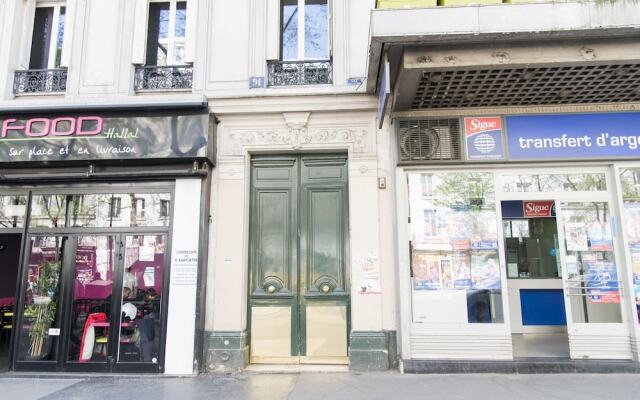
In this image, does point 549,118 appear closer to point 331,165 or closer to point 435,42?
point 435,42

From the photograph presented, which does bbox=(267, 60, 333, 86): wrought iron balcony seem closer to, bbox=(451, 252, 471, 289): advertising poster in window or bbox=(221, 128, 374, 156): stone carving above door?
bbox=(221, 128, 374, 156): stone carving above door

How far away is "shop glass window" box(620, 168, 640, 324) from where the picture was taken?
5.93 meters

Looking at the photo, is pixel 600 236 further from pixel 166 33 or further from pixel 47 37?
pixel 47 37

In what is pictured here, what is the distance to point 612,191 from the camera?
609cm

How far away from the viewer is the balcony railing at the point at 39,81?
702 cm

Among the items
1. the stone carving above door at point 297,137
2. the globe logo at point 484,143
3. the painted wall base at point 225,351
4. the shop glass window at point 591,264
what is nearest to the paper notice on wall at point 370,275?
the stone carving above door at point 297,137

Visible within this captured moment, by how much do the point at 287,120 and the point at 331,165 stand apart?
1.03 meters

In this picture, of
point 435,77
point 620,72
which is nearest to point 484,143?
point 435,77

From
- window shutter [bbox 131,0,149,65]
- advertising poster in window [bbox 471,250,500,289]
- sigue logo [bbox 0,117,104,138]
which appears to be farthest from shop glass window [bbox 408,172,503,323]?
sigue logo [bbox 0,117,104,138]

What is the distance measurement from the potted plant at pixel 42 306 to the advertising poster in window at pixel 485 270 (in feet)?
21.5

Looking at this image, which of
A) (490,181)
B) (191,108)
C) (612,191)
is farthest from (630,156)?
(191,108)

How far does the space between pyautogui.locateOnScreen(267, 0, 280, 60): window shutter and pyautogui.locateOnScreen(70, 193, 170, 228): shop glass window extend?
2.91 metres

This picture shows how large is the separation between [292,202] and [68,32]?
195 inches

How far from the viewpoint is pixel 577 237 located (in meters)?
6.12
